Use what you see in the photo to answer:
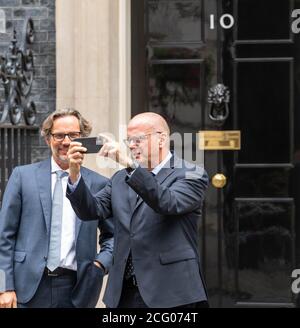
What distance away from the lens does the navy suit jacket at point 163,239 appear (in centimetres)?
447

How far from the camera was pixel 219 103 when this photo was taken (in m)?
7.35

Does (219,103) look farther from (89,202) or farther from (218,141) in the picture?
(89,202)

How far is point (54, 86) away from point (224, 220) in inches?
69.0

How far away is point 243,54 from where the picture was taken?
24.2 feet

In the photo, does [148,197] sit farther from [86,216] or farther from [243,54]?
[243,54]

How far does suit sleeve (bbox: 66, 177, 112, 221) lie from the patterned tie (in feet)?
1.14

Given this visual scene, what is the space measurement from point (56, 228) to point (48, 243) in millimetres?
96

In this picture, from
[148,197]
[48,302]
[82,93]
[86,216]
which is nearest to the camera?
[148,197]

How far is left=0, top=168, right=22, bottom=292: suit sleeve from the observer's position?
508cm

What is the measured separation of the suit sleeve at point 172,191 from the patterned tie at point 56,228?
0.87 meters

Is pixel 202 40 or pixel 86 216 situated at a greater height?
pixel 202 40

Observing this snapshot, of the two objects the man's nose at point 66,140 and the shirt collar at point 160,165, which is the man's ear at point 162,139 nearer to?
→ the shirt collar at point 160,165

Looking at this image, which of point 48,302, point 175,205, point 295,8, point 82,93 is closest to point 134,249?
point 175,205

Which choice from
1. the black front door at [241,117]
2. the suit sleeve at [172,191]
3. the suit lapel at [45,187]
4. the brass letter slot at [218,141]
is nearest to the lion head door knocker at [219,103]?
the black front door at [241,117]
